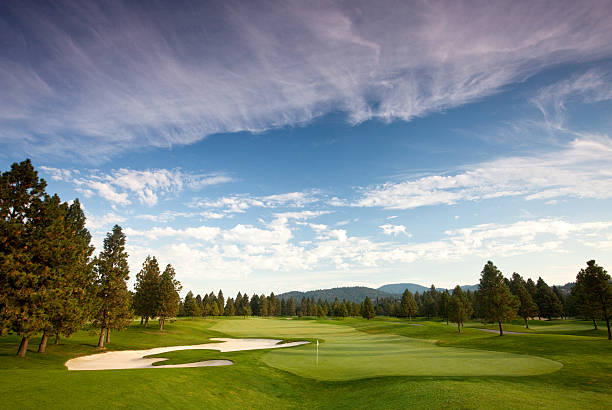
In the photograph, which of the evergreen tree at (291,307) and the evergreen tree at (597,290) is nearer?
the evergreen tree at (597,290)

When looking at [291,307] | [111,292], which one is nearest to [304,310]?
[291,307]

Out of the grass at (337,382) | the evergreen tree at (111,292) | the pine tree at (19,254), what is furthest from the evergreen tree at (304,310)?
the pine tree at (19,254)

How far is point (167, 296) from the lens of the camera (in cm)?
5031

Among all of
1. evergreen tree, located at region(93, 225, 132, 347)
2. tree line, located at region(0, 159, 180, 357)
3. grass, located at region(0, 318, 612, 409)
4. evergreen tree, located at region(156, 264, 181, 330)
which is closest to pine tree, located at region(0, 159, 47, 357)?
tree line, located at region(0, 159, 180, 357)

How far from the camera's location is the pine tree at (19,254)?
63.4 feet

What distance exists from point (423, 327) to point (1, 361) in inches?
2033

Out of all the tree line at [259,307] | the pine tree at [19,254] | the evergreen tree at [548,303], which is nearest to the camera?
the pine tree at [19,254]

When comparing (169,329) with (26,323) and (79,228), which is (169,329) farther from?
(26,323)

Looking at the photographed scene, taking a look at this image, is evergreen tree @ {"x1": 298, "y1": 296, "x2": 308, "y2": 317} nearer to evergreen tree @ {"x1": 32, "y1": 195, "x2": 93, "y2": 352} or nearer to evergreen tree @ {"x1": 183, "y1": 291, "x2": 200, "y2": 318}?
evergreen tree @ {"x1": 183, "y1": 291, "x2": 200, "y2": 318}

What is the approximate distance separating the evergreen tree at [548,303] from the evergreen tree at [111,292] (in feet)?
305

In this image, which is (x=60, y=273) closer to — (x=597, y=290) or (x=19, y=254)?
(x=19, y=254)

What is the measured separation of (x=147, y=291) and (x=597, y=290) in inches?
2562

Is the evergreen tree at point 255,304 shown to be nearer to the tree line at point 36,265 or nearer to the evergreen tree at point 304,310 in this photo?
the evergreen tree at point 304,310

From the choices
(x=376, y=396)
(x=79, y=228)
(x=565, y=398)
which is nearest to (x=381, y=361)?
(x=376, y=396)
